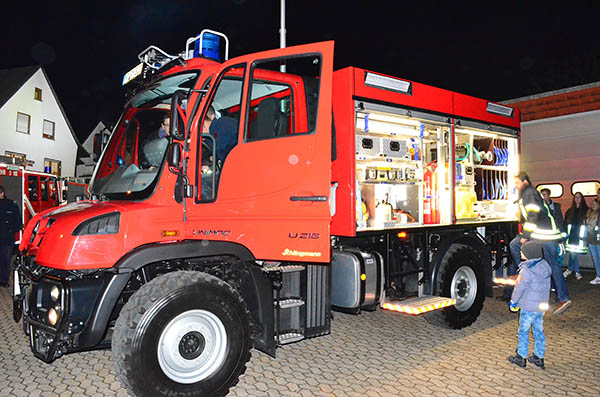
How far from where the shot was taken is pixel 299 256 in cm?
404

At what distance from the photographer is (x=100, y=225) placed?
3725 millimetres

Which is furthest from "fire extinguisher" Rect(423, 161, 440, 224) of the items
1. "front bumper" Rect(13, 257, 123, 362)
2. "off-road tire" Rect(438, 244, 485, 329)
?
"front bumper" Rect(13, 257, 123, 362)

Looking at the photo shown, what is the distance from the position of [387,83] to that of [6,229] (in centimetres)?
781

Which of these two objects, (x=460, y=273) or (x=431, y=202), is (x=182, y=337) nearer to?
(x=431, y=202)

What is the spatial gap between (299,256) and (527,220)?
408 centimetres

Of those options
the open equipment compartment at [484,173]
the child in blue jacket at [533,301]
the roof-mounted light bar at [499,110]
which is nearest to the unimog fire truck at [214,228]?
the child in blue jacket at [533,301]

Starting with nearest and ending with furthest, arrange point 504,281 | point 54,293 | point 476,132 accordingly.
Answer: point 54,293 < point 476,132 < point 504,281

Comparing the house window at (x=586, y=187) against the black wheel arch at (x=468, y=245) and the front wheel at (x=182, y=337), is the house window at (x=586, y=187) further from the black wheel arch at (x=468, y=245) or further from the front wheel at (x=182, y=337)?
the front wheel at (x=182, y=337)

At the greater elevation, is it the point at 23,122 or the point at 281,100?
the point at 23,122

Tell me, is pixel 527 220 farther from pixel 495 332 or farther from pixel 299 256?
pixel 299 256

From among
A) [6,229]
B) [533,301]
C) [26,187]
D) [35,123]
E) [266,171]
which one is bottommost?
[533,301]

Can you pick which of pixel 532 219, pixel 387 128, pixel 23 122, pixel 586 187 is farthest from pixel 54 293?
pixel 23 122

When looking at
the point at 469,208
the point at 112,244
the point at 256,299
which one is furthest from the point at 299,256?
the point at 469,208

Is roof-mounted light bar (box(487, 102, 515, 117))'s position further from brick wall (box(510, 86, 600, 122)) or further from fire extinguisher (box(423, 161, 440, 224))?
brick wall (box(510, 86, 600, 122))
